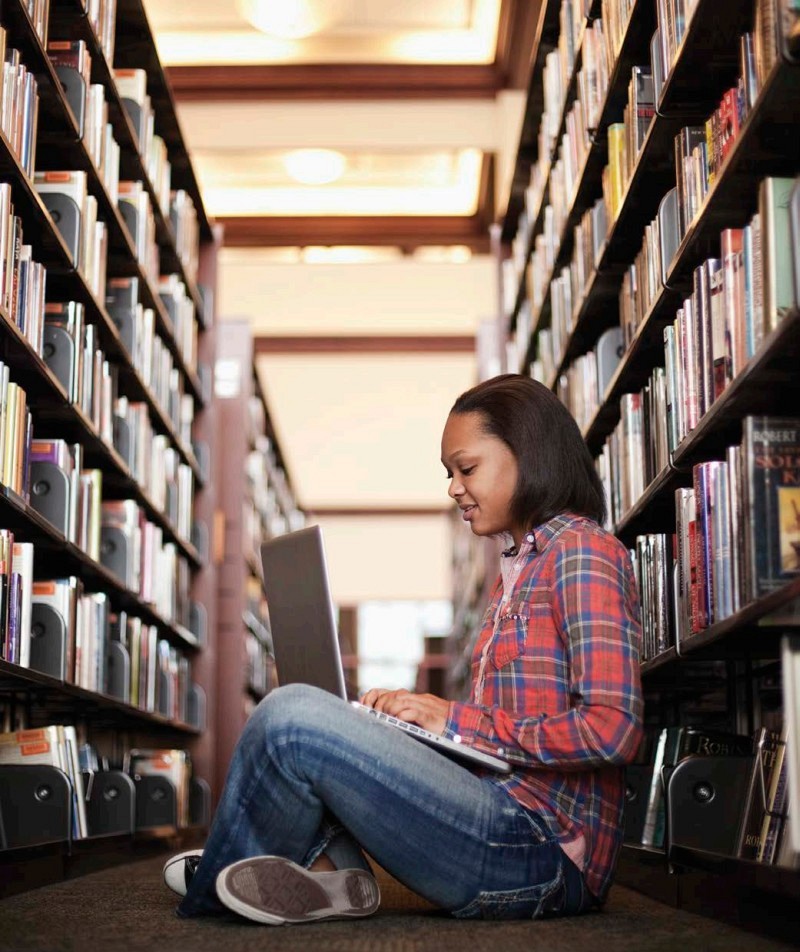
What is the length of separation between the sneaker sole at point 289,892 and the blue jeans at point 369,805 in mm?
30

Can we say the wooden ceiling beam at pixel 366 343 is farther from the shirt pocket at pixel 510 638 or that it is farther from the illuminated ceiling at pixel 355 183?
the shirt pocket at pixel 510 638

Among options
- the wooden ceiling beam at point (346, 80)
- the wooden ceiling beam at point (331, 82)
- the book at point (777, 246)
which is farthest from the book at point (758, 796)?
the wooden ceiling beam at point (331, 82)

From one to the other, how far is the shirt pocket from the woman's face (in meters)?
0.15

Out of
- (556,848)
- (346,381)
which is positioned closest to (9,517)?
(556,848)

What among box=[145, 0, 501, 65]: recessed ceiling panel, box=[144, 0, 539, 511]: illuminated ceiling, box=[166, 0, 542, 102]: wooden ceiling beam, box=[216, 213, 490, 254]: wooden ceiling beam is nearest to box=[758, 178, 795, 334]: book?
box=[144, 0, 539, 511]: illuminated ceiling

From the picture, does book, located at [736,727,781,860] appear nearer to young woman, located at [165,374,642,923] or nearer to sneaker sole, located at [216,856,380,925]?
young woman, located at [165,374,642,923]

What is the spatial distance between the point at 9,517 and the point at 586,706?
1491 mm

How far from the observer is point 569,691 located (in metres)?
1.84

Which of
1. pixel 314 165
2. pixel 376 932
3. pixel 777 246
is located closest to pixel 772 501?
pixel 777 246

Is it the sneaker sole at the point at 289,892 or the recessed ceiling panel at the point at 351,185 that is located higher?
the recessed ceiling panel at the point at 351,185

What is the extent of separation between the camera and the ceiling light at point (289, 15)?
6914mm

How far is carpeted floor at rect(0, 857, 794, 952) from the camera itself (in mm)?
1596

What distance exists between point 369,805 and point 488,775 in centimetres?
21

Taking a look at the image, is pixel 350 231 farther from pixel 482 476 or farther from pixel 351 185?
pixel 482 476
